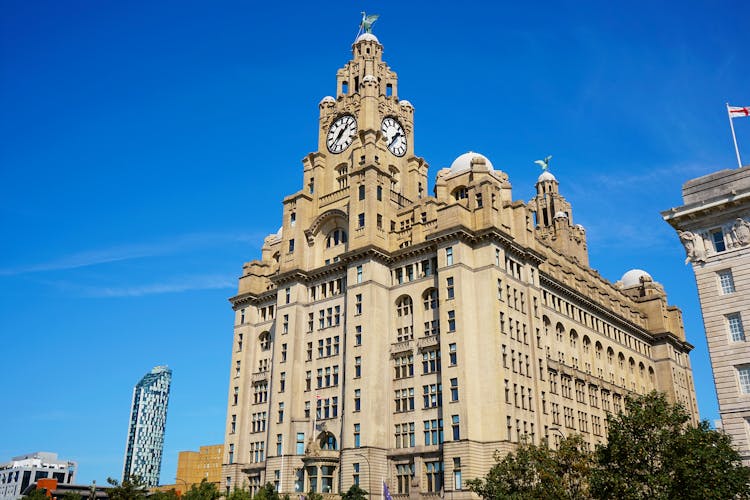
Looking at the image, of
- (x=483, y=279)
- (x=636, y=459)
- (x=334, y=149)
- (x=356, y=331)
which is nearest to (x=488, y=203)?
(x=483, y=279)

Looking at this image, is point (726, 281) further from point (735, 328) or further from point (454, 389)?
point (454, 389)

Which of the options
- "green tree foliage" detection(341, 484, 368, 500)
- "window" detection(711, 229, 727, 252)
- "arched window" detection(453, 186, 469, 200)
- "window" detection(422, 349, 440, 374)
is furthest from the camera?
"arched window" detection(453, 186, 469, 200)

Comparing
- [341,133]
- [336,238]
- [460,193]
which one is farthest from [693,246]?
[341,133]

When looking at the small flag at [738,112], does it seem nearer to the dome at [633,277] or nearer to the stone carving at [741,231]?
the stone carving at [741,231]

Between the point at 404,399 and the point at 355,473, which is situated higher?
the point at 404,399

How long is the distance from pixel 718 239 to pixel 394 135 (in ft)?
189

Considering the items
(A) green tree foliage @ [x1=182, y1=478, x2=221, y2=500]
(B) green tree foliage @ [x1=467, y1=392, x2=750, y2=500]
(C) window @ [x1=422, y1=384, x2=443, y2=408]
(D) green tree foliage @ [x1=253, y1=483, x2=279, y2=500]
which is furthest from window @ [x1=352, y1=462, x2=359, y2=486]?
(B) green tree foliage @ [x1=467, y1=392, x2=750, y2=500]

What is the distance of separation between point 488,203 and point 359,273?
18192 mm

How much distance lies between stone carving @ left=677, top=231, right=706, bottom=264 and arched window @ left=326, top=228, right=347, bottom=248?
4907 cm

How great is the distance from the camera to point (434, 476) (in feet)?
250

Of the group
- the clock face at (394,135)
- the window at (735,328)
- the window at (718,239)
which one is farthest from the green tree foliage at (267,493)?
the window at (718,239)

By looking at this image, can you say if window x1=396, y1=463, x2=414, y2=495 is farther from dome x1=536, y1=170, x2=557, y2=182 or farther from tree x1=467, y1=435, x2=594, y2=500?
dome x1=536, y1=170, x2=557, y2=182

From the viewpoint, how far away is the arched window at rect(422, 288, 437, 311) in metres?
83.4

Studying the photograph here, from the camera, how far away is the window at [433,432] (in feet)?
252
